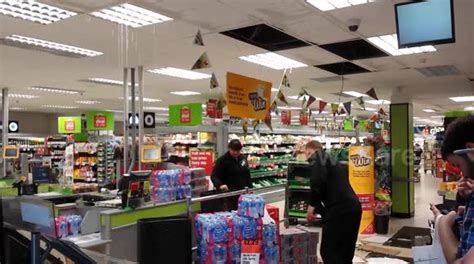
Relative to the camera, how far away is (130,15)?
4992 millimetres

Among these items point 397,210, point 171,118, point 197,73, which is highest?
point 197,73

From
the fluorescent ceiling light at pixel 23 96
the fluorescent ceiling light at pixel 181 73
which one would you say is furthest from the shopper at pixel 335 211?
the fluorescent ceiling light at pixel 23 96

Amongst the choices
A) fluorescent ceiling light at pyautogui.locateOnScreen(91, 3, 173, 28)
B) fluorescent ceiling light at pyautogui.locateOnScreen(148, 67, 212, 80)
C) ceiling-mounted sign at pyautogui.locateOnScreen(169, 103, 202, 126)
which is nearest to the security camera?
fluorescent ceiling light at pyautogui.locateOnScreen(91, 3, 173, 28)

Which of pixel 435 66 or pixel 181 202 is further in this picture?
pixel 435 66

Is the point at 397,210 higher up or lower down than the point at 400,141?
lower down

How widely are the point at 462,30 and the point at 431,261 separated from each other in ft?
15.1

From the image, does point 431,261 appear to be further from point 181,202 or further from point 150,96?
point 150,96

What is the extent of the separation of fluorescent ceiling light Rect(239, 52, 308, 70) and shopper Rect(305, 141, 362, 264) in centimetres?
282

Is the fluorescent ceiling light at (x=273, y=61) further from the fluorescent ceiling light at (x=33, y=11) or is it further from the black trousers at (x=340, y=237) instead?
the black trousers at (x=340, y=237)

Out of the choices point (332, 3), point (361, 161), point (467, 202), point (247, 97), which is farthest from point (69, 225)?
point (361, 161)

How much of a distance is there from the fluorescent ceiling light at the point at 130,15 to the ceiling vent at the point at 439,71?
551 cm

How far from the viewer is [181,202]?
3893 millimetres

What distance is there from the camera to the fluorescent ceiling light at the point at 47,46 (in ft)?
20.1

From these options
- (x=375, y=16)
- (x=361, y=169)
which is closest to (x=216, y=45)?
(x=375, y=16)
